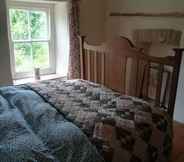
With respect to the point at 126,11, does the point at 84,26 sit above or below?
below

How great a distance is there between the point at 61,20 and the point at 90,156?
2442mm

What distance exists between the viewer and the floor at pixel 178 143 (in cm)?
190

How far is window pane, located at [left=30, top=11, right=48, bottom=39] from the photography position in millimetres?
2990

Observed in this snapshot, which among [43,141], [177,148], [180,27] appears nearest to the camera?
[43,141]

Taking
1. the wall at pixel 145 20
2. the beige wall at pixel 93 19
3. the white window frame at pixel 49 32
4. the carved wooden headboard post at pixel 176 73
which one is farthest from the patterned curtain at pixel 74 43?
the carved wooden headboard post at pixel 176 73

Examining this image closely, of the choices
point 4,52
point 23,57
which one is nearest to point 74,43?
point 23,57

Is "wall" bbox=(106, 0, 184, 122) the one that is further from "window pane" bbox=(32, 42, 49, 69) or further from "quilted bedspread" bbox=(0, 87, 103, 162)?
"quilted bedspread" bbox=(0, 87, 103, 162)

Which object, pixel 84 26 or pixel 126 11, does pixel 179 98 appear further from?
pixel 84 26

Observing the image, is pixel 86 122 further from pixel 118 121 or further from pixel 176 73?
pixel 176 73

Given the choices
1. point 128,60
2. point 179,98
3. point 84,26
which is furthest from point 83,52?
point 179,98

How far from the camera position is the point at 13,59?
9.48ft

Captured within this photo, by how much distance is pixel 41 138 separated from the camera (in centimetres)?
106

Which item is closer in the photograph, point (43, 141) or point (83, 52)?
point (43, 141)

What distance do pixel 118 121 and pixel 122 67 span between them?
84cm
